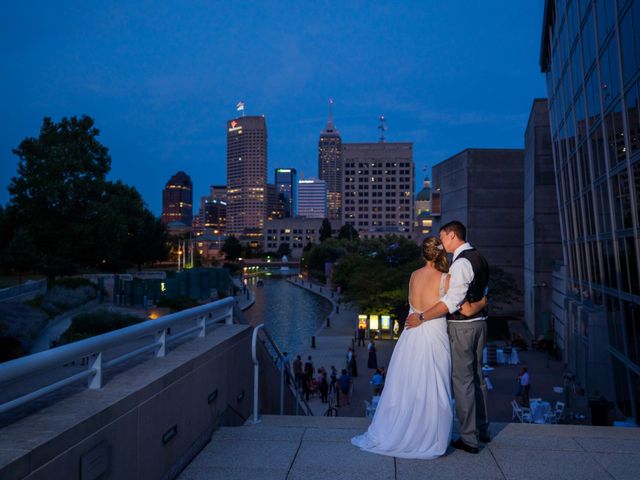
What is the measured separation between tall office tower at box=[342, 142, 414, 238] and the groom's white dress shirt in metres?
187

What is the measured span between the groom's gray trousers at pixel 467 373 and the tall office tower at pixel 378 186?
186737 mm

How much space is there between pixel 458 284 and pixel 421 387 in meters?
0.91

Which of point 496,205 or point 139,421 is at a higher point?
point 496,205

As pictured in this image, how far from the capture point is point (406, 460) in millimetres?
4719

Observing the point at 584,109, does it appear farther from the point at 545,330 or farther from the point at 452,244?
the point at 545,330

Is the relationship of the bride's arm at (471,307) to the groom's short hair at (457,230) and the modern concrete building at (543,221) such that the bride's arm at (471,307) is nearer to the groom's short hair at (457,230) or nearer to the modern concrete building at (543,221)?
the groom's short hair at (457,230)

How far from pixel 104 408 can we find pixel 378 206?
194 metres

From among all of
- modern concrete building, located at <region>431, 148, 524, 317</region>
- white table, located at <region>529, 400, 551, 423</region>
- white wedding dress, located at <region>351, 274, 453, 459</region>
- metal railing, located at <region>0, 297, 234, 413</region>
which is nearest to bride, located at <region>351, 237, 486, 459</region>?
white wedding dress, located at <region>351, 274, 453, 459</region>

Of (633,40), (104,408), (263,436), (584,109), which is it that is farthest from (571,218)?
(104,408)

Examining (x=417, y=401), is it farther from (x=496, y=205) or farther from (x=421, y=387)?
(x=496, y=205)

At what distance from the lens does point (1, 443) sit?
9.06ft

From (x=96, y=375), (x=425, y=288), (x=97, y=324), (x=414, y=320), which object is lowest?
(x=97, y=324)

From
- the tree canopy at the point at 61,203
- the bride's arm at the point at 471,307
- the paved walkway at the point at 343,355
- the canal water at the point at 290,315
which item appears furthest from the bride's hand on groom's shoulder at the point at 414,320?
the tree canopy at the point at 61,203

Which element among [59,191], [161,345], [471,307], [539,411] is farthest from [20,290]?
[471,307]
